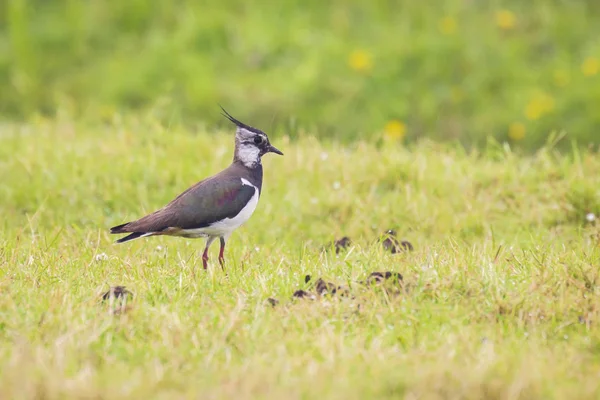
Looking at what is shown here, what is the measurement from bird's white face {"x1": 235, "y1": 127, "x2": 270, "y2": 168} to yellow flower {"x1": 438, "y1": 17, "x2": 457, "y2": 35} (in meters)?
5.65

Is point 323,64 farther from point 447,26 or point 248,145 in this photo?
point 248,145

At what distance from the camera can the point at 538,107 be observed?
35.1 feet

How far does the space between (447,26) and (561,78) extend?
1463mm

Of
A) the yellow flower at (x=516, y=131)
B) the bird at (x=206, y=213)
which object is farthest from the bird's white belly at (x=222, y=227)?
the yellow flower at (x=516, y=131)

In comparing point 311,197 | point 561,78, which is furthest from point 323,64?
point 311,197

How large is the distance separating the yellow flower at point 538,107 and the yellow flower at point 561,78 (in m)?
0.30

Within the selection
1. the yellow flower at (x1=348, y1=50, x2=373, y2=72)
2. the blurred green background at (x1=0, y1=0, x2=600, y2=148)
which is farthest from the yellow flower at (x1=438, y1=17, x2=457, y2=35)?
the yellow flower at (x1=348, y1=50, x2=373, y2=72)

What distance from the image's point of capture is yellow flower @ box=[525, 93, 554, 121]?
35.0 ft

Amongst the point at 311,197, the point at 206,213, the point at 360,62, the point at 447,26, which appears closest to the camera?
the point at 206,213

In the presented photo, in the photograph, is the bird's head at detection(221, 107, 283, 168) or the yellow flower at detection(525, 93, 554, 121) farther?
the yellow flower at detection(525, 93, 554, 121)

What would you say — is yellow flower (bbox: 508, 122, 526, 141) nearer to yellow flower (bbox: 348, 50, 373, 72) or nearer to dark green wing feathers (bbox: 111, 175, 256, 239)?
yellow flower (bbox: 348, 50, 373, 72)

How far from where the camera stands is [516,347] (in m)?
4.34

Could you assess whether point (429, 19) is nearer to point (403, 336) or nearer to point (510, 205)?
point (510, 205)

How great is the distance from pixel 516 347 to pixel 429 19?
317 inches
